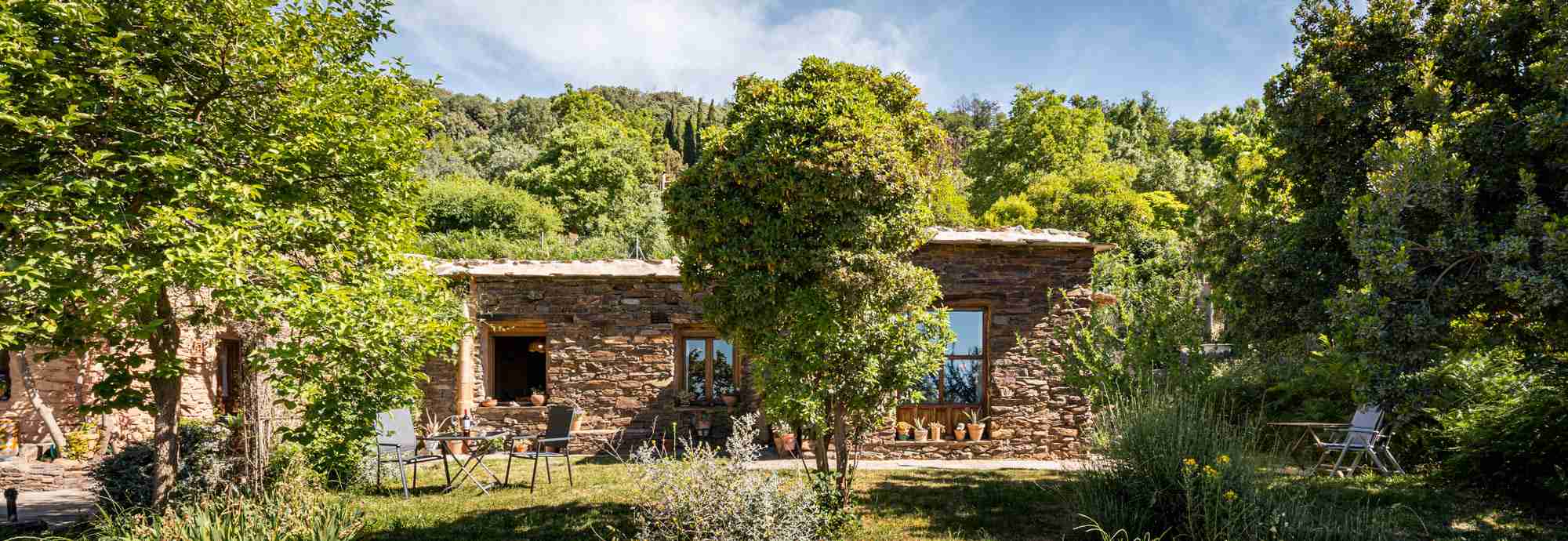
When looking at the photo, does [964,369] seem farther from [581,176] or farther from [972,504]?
[581,176]

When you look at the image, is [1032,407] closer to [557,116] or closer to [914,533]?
[914,533]

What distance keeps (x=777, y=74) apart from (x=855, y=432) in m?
3.59

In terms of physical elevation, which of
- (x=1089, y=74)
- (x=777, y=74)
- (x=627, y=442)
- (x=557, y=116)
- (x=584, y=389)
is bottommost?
(x=627, y=442)

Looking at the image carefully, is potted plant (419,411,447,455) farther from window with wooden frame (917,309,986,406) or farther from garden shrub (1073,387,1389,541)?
garden shrub (1073,387,1389,541)

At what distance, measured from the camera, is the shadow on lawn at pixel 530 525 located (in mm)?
5684

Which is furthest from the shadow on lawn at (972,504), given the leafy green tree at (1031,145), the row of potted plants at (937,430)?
the leafy green tree at (1031,145)

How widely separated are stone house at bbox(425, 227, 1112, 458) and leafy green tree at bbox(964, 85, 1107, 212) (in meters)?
17.6

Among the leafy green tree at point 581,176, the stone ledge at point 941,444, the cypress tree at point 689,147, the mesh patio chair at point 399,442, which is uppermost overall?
the cypress tree at point 689,147

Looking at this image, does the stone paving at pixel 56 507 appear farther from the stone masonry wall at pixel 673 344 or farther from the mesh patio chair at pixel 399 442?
the stone masonry wall at pixel 673 344

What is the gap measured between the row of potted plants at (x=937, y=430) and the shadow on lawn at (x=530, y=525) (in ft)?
15.2

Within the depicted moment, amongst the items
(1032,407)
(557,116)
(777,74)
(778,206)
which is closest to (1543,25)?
(778,206)

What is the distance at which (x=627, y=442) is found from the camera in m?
10.3

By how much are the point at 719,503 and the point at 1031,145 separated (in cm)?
2614

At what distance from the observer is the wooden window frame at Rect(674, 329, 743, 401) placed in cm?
1052
